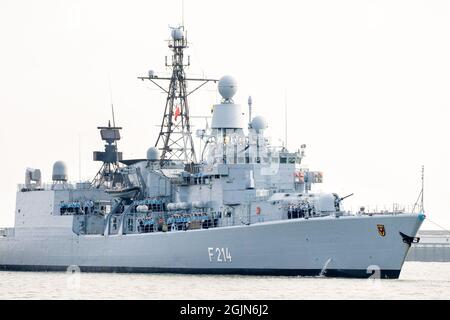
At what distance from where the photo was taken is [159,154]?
65.0 meters

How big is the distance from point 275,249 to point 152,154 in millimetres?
14071

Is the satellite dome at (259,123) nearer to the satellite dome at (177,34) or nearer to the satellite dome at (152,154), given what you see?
the satellite dome at (152,154)

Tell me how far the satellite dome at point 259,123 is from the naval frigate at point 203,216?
0.05 meters

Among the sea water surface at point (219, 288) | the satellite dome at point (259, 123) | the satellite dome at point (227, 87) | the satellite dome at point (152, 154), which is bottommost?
the sea water surface at point (219, 288)

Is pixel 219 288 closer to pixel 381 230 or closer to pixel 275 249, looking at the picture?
pixel 275 249

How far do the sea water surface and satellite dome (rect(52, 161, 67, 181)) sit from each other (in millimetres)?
12770

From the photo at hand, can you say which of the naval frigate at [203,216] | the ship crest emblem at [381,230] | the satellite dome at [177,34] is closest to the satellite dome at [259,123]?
the naval frigate at [203,216]

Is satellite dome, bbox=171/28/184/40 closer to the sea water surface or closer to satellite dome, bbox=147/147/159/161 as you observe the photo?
satellite dome, bbox=147/147/159/161

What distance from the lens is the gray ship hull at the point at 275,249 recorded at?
50188 mm

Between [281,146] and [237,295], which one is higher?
[281,146]
